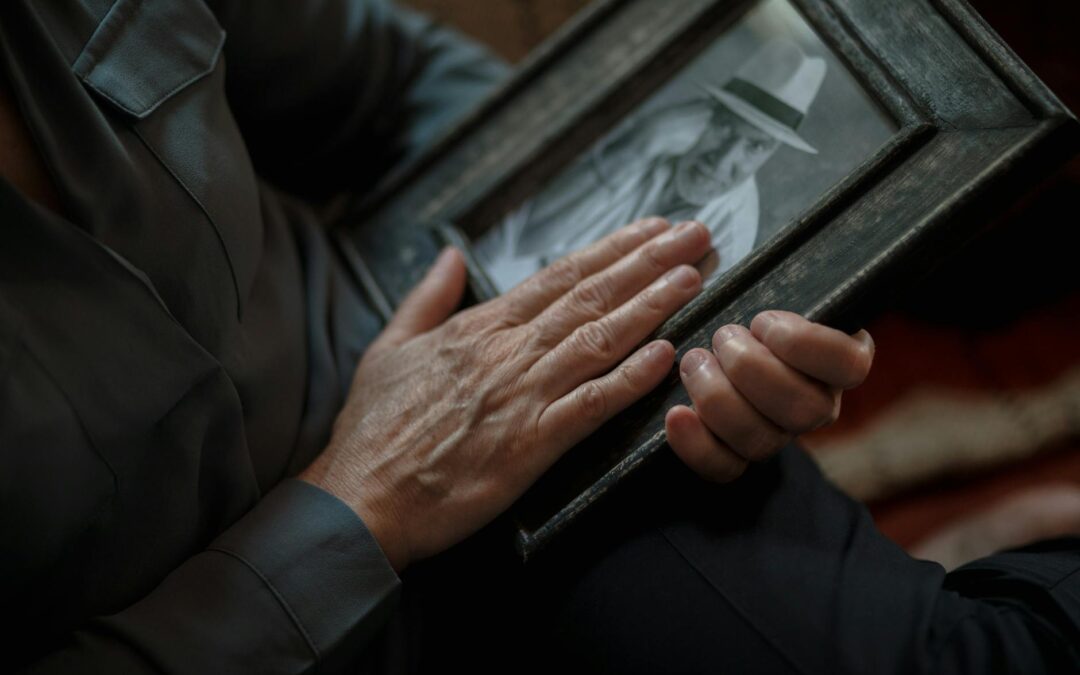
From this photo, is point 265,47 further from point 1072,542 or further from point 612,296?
point 1072,542

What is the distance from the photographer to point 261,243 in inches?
28.3

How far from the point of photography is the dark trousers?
1.78ft

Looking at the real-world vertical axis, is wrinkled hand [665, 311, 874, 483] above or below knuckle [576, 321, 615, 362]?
below

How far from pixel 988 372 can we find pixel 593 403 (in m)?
0.62

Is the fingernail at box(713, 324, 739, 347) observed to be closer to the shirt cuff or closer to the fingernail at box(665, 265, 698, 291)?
the fingernail at box(665, 265, 698, 291)

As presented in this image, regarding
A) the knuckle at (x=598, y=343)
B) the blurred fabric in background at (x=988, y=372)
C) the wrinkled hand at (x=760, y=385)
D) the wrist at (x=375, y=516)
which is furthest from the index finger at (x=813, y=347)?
the blurred fabric in background at (x=988, y=372)

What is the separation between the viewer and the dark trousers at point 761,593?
542 mm

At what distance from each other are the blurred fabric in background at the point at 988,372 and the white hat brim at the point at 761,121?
368 mm

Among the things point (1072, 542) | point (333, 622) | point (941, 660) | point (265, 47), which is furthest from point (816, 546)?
point (265, 47)

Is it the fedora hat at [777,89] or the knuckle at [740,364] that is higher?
the fedora hat at [777,89]

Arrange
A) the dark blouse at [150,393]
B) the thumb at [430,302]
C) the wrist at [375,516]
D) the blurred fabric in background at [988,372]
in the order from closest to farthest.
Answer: the dark blouse at [150,393]
the wrist at [375,516]
the thumb at [430,302]
the blurred fabric in background at [988,372]

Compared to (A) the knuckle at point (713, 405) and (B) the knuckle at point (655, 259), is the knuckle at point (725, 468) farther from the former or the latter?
(B) the knuckle at point (655, 259)

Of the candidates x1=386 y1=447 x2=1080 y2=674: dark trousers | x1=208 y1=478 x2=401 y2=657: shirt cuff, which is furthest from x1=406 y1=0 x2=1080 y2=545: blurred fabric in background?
x1=208 y1=478 x2=401 y2=657: shirt cuff

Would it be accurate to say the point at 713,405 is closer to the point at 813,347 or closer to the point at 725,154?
the point at 813,347
